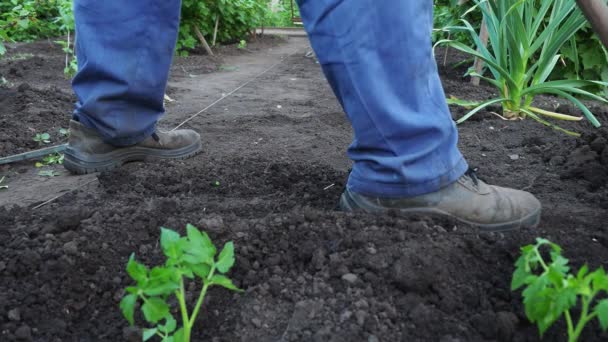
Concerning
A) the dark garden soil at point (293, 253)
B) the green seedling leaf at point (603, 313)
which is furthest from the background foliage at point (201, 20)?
the green seedling leaf at point (603, 313)

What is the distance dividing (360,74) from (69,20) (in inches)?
111

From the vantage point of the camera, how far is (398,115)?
1.31 metres

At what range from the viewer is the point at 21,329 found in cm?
106

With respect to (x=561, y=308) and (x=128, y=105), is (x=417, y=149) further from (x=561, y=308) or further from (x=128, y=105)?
(x=128, y=105)

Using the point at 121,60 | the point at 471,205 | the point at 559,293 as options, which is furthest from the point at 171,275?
the point at 121,60

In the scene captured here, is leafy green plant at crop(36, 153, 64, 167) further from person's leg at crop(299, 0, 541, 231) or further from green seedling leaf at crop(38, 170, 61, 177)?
person's leg at crop(299, 0, 541, 231)

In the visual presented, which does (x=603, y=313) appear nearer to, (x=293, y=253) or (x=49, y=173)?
(x=293, y=253)

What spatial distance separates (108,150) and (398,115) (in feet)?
3.95

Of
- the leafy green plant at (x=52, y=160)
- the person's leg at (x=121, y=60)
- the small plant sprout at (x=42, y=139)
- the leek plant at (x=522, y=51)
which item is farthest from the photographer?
the leek plant at (x=522, y=51)

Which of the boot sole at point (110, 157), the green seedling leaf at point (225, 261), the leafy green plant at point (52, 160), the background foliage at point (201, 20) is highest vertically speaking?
the green seedling leaf at point (225, 261)

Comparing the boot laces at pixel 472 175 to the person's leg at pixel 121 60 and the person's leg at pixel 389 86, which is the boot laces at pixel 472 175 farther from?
the person's leg at pixel 121 60

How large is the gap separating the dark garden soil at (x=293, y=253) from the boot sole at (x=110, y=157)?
0.10m

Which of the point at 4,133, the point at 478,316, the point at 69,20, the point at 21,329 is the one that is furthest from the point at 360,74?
the point at 69,20

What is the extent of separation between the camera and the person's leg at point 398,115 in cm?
127
